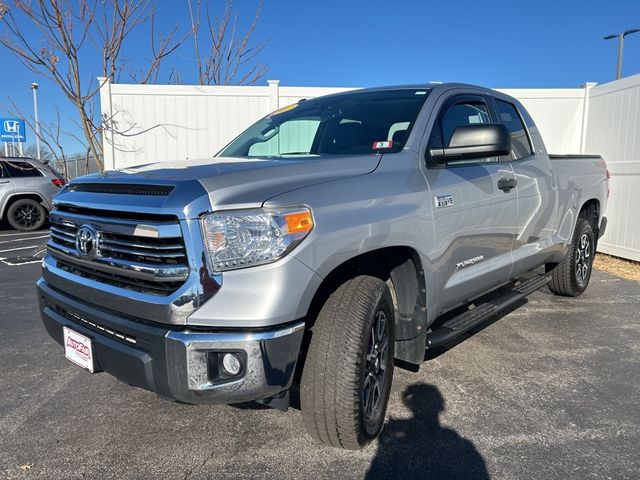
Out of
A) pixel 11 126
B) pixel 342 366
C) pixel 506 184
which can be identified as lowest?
pixel 342 366

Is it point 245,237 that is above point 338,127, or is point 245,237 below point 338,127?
below

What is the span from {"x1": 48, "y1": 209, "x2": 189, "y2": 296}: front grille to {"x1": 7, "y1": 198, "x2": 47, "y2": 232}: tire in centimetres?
1042

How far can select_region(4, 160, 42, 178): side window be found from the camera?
11312 millimetres

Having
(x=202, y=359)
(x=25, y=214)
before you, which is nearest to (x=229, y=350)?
(x=202, y=359)

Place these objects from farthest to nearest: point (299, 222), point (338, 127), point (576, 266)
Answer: point (576, 266)
point (338, 127)
point (299, 222)

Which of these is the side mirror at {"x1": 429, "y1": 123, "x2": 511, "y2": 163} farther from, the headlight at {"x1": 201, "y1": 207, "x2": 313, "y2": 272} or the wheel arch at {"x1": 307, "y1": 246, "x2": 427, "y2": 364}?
the headlight at {"x1": 201, "y1": 207, "x2": 313, "y2": 272}

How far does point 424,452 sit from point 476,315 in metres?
1.14

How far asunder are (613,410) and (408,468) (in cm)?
149

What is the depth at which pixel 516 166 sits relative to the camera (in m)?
3.88

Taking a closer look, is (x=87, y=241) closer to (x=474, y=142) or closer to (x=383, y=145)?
(x=383, y=145)

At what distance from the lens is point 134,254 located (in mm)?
2164

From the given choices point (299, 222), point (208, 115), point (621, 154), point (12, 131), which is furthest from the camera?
point (12, 131)

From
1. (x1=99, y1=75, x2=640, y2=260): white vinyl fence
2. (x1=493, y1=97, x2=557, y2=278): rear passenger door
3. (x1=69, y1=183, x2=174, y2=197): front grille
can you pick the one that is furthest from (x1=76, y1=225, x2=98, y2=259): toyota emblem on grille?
(x1=99, y1=75, x2=640, y2=260): white vinyl fence

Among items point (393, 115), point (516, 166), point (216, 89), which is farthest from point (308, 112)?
point (216, 89)
